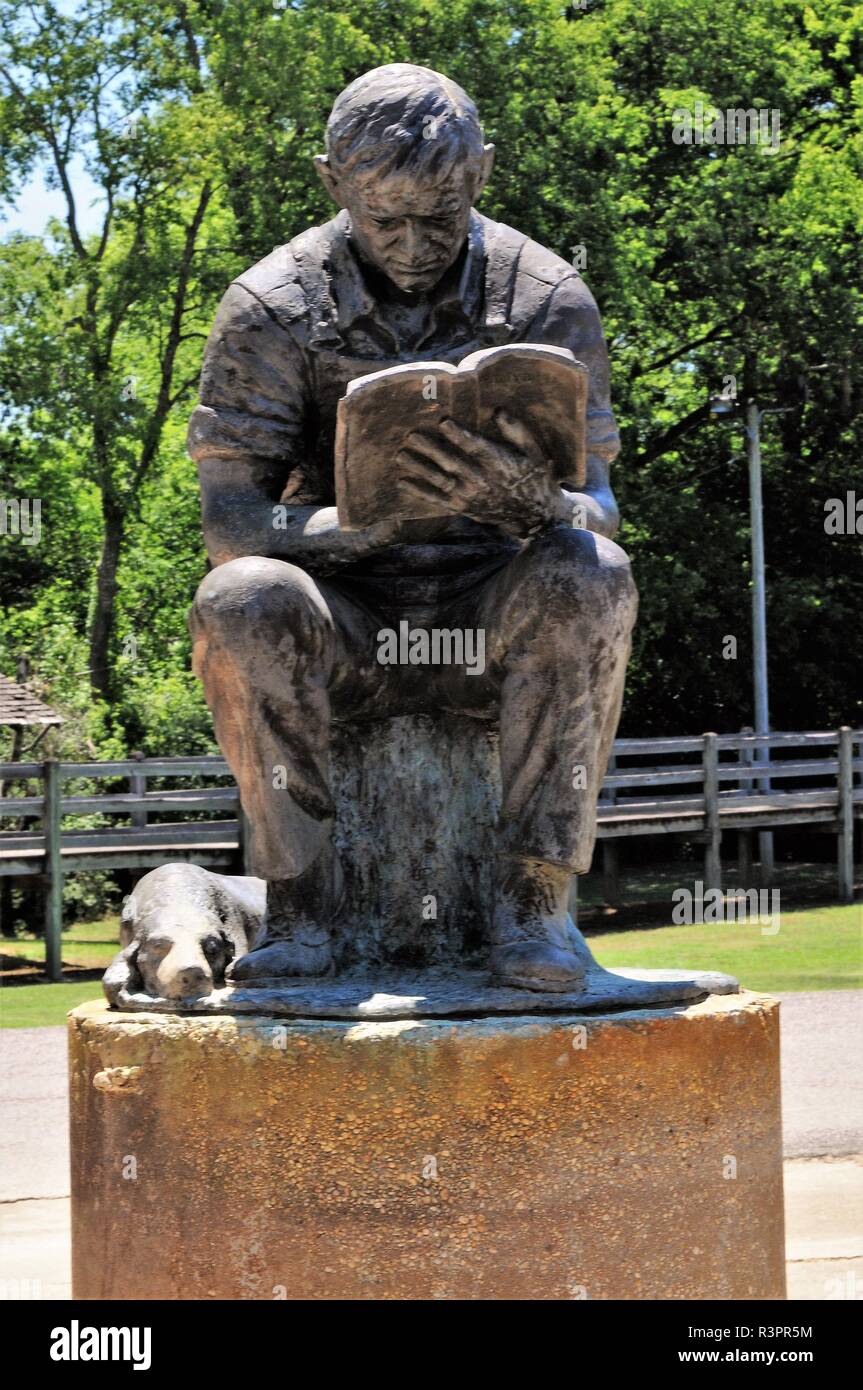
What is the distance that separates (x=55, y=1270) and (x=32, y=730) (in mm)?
20278

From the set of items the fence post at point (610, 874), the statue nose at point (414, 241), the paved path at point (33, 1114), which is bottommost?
the paved path at point (33, 1114)

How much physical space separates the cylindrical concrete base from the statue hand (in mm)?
1065

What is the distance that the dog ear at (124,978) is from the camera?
180 inches

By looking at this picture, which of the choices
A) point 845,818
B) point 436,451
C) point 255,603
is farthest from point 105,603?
point 436,451

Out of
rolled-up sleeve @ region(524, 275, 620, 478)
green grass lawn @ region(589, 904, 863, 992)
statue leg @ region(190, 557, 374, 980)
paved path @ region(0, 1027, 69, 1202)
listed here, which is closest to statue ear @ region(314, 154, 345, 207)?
rolled-up sleeve @ region(524, 275, 620, 478)

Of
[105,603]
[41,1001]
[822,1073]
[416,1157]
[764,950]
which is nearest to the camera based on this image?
[416,1157]

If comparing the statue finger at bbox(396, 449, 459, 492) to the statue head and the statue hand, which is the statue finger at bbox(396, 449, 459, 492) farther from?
the statue head

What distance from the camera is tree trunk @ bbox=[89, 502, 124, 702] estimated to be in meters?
29.8

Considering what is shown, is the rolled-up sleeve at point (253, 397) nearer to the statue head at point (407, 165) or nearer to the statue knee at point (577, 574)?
the statue head at point (407, 165)

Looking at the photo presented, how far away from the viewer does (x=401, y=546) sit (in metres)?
4.82

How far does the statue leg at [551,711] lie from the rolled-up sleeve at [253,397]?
647mm

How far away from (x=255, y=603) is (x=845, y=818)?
1936 centimetres

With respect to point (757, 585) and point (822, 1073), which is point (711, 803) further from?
point (822, 1073)

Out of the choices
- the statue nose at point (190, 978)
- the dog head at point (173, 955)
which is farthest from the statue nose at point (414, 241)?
the statue nose at point (190, 978)
